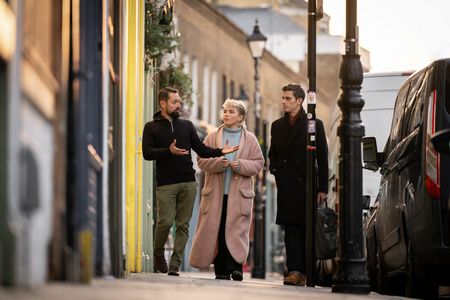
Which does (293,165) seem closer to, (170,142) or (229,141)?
(229,141)

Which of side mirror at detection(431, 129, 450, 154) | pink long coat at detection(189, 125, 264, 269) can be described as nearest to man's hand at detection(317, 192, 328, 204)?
pink long coat at detection(189, 125, 264, 269)

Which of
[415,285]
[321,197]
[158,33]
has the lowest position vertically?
[415,285]

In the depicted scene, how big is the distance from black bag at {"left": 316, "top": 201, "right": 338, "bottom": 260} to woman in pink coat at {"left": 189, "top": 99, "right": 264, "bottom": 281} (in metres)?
1.01

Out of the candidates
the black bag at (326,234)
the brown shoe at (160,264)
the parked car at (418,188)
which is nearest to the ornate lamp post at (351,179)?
the parked car at (418,188)

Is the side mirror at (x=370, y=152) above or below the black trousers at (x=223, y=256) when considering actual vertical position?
above

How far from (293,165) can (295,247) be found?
868 mm

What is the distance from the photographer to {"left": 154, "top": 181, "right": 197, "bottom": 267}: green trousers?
1677 centimetres

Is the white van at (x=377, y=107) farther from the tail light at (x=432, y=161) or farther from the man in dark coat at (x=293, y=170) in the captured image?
the tail light at (x=432, y=161)

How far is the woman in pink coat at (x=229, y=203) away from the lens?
54.1 ft

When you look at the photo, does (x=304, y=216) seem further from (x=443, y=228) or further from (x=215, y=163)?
(x=443, y=228)

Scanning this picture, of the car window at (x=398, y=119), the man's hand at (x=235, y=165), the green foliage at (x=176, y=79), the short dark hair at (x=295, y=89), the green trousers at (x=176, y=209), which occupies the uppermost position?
the green foliage at (x=176, y=79)

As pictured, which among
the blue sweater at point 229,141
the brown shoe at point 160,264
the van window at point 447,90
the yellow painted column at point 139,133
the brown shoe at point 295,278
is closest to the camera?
the van window at point 447,90

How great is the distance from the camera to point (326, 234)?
615 inches

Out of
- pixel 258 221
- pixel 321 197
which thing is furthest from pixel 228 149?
pixel 258 221
